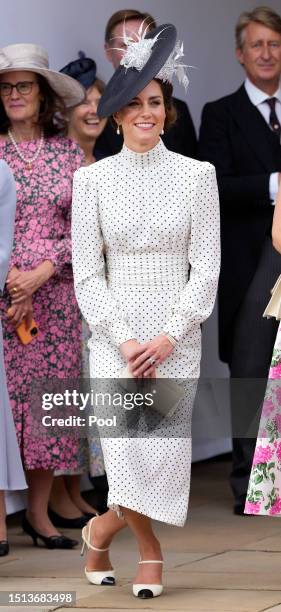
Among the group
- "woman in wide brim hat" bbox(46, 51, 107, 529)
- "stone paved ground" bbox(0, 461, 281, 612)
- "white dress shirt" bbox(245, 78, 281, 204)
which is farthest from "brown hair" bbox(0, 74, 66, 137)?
"stone paved ground" bbox(0, 461, 281, 612)

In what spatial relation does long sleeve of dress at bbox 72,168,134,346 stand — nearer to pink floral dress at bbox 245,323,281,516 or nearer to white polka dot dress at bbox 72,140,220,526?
white polka dot dress at bbox 72,140,220,526

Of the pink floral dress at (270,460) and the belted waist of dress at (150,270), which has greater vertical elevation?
the belted waist of dress at (150,270)

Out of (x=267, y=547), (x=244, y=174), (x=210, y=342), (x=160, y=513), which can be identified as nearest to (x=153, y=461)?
(x=160, y=513)

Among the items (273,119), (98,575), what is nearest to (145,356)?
(98,575)

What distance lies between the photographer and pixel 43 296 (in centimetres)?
609

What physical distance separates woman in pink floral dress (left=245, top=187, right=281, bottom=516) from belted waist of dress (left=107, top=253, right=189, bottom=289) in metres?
0.35

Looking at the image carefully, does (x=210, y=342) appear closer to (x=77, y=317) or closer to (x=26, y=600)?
(x=77, y=317)

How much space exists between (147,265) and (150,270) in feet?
0.06

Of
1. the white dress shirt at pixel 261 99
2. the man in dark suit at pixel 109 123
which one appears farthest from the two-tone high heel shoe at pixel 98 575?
the white dress shirt at pixel 261 99

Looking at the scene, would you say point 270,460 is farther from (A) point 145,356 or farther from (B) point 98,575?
(B) point 98,575

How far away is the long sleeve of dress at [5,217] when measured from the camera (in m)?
5.25

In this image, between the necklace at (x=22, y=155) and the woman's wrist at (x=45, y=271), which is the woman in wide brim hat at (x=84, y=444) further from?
the woman's wrist at (x=45, y=271)

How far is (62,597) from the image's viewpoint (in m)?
4.76

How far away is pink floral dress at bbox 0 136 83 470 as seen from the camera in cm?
599
